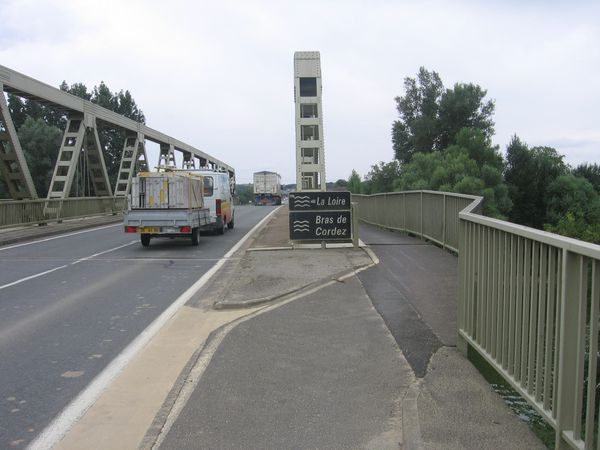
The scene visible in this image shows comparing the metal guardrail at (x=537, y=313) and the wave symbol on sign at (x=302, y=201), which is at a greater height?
the wave symbol on sign at (x=302, y=201)

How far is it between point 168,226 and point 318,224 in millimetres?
4701

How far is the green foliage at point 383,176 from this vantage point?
43.1 meters

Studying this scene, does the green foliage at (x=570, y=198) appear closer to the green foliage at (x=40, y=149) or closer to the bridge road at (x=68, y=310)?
the bridge road at (x=68, y=310)

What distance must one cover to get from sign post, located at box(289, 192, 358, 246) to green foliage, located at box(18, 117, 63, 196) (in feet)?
160

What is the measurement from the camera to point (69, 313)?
7.73 m

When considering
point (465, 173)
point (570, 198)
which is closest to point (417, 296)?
point (465, 173)

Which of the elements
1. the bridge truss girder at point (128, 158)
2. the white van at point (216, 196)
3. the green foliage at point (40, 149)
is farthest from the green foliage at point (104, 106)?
the white van at point (216, 196)

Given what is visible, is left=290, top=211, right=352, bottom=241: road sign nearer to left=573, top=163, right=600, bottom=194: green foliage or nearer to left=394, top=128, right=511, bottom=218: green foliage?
left=394, top=128, right=511, bottom=218: green foliage

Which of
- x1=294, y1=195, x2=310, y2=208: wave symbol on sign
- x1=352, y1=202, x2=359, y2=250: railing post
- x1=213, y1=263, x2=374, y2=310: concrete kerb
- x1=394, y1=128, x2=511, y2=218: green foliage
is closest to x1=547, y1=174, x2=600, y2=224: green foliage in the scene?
x1=394, y1=128, x2=511, y2=218: green foliage

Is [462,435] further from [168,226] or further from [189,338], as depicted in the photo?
[168,226]

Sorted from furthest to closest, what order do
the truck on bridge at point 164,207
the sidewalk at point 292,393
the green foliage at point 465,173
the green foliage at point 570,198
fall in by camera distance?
the green foliage at point 570,198 → the green foliage at point 465,173 → the truck on bridge at point 164,207 → the sidewalk at point 292,393

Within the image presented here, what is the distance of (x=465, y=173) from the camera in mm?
35406

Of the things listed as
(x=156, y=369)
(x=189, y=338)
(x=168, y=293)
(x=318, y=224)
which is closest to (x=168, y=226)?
(x=318, y=224)

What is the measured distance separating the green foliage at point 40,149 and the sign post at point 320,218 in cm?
4876
